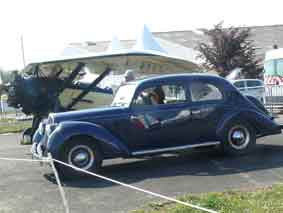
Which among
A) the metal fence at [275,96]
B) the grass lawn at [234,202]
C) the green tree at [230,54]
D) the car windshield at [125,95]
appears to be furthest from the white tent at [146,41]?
the grass lawn at [234,202]

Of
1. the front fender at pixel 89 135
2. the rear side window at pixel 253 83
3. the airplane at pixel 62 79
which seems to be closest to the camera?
the front fender at pixel 89 135

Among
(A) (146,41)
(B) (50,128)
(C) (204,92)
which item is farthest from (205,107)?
(A) (146,41)

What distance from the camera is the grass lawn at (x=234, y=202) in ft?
17.6

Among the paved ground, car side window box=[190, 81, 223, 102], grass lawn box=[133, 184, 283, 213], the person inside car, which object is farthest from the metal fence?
grass lawn box=[133, 184, 283, 213]

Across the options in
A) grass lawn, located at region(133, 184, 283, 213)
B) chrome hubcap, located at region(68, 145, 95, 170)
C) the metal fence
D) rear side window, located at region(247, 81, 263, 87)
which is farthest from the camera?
rear side window, located at region(247, 81, 263, 87)

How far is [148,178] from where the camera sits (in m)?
7.73

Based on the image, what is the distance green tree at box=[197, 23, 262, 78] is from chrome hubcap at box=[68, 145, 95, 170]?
28725 mm

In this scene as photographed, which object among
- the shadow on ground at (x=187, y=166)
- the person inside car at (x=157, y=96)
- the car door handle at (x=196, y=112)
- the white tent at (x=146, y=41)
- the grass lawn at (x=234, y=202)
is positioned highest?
the white tent at (x=146, y=41)

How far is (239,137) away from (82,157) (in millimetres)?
3150

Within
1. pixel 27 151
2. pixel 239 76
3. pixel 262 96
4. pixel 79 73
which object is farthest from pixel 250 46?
pixel 27 151

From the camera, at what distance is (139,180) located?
25.2 feet

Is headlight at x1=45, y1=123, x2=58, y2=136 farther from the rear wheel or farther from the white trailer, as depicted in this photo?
the white trailer

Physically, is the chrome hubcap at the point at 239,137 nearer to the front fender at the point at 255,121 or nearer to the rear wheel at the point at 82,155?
the front fender at the point at 255,121

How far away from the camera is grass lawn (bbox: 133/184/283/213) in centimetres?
536
